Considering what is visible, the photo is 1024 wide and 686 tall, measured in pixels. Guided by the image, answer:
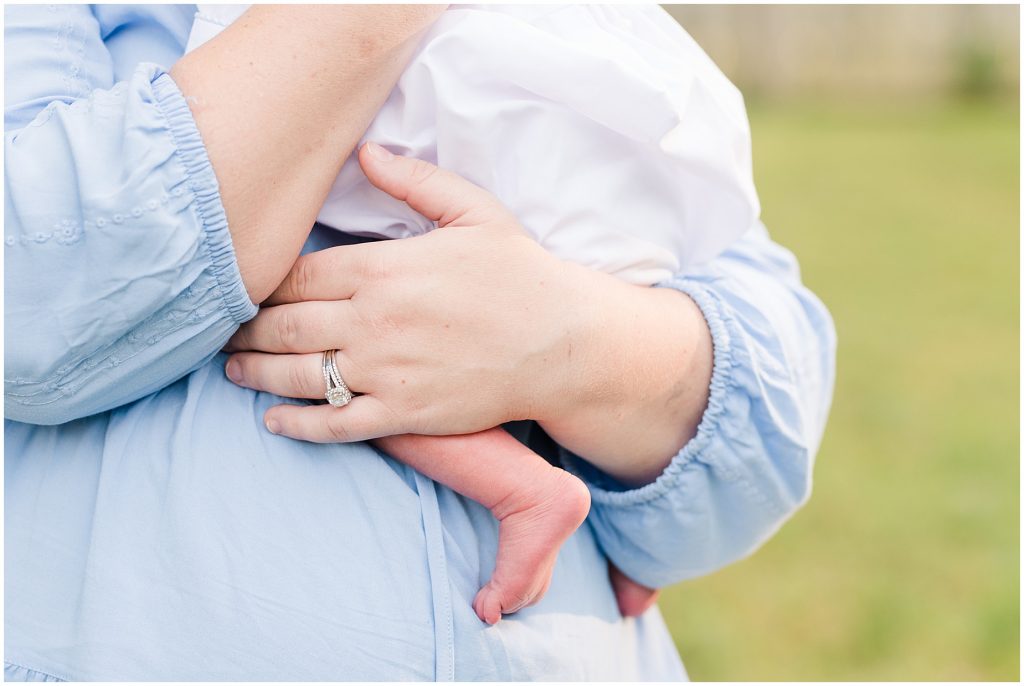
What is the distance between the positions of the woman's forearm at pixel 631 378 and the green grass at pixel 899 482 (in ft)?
5.61

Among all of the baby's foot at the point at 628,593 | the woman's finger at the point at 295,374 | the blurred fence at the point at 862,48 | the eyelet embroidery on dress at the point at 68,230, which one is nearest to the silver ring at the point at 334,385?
the woman's finger at the point at 295,374

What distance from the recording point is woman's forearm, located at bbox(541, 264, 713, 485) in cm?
103

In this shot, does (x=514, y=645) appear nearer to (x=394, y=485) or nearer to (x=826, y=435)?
(x=394, y=485)

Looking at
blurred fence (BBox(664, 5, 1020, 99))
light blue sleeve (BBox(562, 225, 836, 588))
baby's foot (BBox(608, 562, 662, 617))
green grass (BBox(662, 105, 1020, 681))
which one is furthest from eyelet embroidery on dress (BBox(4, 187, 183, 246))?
blurred fence (BBox(664, 5, 1020, 99))

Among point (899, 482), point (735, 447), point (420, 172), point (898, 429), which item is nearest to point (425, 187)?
point (420, 172)

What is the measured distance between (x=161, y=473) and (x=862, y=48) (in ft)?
40.1

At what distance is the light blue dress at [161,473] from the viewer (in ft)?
2.77

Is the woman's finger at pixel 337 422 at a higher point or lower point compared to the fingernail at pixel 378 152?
lower

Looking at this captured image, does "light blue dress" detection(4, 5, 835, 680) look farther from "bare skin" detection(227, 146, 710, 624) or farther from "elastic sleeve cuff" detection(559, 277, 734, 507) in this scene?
"elastic sleeve cuff" detection(559, 277, 734, 507)

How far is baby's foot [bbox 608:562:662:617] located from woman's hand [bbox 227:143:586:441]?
1.22 feet

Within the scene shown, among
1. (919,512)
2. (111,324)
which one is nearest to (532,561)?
(111,324)

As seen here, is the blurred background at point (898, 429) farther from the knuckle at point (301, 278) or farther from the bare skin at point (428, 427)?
the knuckle at point (301, 278)

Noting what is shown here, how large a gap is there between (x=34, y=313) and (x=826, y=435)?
3411mm

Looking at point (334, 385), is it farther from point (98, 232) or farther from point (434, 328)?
point (98, 232)
